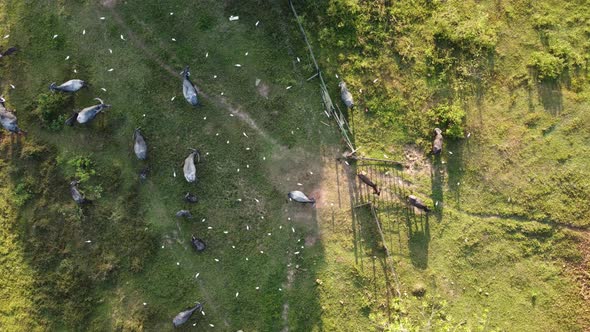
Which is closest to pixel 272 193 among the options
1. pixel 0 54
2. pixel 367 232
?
pixel 367 232

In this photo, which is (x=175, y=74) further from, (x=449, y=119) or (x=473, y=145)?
(x=473, y=145)

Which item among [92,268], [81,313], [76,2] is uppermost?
[76,2]

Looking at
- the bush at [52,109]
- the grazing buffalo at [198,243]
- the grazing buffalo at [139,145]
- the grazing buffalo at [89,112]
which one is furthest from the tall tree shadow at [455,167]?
the bush at [52,109]

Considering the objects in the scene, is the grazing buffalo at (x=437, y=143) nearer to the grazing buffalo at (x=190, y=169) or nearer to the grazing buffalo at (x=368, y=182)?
the grazing buffalo at (x=368, y=182)

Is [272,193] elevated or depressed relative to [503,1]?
depressed

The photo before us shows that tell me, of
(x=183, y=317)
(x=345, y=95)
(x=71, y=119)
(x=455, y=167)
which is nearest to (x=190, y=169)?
(x=71, y=119)

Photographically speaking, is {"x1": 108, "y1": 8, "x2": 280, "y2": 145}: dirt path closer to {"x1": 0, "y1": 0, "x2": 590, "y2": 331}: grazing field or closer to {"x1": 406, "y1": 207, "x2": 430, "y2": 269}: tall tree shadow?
{"x1": 0, "y1": 0, "x2": 590, "y2": 331}: grazing field

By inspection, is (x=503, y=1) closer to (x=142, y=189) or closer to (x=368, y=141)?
(x=368, y=141)

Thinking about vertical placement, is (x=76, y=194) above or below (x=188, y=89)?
below
